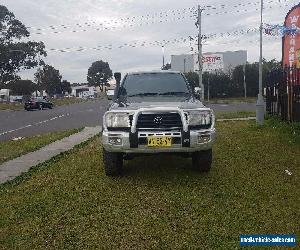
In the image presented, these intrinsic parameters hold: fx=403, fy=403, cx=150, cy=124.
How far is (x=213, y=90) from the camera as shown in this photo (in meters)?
50.6

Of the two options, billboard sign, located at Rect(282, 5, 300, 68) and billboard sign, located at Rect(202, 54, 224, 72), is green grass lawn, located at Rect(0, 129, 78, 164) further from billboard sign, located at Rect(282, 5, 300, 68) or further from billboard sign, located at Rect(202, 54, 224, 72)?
billboard sign, located at Rect(202, 54, 224, 72)

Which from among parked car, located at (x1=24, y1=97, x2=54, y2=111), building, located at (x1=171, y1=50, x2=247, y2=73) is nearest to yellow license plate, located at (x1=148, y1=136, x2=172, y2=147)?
parked car, located at (x1=24, y1=97, x2=54, y2=111)

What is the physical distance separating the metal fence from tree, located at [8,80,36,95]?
62663mm

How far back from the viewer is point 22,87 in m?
72.4

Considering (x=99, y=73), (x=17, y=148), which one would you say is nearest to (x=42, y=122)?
(x=17, y=148)

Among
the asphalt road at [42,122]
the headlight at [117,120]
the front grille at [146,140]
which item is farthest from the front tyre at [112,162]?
the asphalt road at [42,122]

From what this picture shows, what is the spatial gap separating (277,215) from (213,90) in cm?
4643

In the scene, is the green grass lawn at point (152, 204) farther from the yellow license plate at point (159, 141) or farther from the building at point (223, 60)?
the building at point (223, 60)

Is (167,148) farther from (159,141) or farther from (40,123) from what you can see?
(40,123)

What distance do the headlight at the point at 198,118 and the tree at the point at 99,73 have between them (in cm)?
12599

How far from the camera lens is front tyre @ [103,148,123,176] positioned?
6.71m

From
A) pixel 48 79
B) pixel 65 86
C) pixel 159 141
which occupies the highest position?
pixel 48 79

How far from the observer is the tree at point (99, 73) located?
130625 millimetres

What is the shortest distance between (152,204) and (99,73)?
128027 mm
